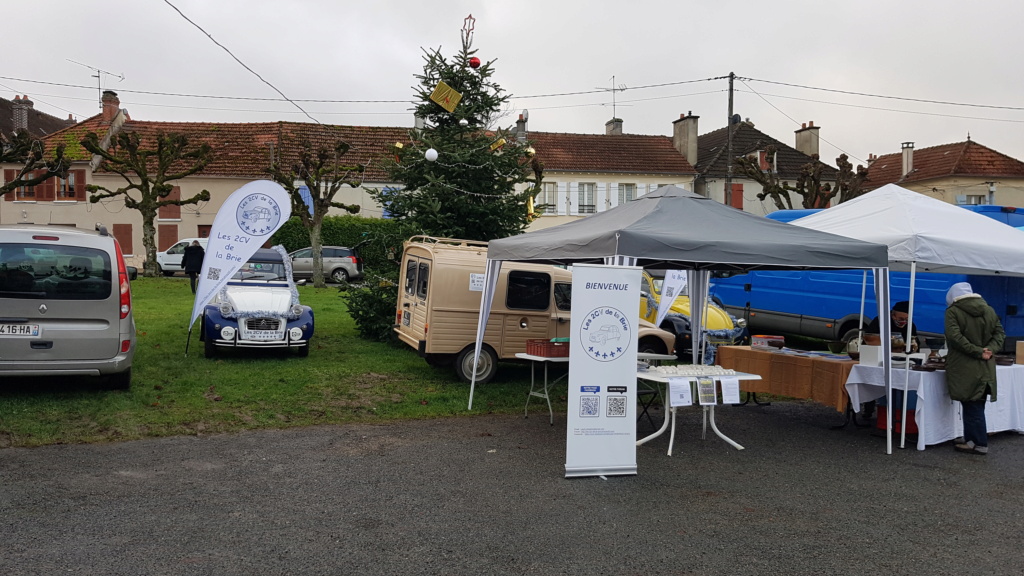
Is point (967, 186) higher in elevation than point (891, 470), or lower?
higher

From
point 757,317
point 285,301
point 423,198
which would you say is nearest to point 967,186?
point 757,317

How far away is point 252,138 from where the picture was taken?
3922cm

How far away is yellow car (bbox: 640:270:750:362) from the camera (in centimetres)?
1404

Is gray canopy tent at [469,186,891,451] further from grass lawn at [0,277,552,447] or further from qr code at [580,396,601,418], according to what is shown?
grass lawn at [0,277,552,447]

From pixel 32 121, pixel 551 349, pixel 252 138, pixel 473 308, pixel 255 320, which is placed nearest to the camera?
pixel 551 349

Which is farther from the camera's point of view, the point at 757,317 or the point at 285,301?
the point at 757,317

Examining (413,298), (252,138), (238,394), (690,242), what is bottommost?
Answer: (238,394)

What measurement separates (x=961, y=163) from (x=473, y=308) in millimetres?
36854

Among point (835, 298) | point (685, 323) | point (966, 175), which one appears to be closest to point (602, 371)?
point (685, 323)

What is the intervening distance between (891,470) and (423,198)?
8436mm

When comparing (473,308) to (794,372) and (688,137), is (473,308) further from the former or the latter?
(688,137)

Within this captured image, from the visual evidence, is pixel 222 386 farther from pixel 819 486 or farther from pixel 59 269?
pixel 819 486

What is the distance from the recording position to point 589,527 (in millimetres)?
5496

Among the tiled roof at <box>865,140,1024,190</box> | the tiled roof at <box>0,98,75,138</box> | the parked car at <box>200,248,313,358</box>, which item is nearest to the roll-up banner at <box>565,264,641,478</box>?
the parked car at <box>200,248,313,358</box>
